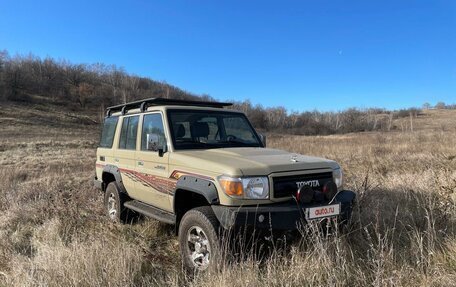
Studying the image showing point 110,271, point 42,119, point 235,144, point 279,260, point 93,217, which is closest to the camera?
point 110,271

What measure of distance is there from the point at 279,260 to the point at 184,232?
1132mm

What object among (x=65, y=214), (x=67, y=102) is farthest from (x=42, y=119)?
(x=65, y=214)

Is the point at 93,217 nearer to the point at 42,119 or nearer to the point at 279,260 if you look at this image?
the point at 279,260

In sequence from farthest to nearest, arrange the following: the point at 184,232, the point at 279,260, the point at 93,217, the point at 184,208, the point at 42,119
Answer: the point at 42,119
the point at 93,217
the point at 184,208
the point at 184,232
the point at 279,260

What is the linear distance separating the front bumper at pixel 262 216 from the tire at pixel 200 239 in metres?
0.14

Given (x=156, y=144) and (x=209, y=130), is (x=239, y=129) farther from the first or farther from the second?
(x=156, y=144)

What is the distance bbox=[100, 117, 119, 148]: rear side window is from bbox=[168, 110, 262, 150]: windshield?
2078mm

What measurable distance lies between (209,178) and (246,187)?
485 millimetres

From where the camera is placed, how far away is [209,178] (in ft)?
15.0

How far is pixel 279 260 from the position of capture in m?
4.40

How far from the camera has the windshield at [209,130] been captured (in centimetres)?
564

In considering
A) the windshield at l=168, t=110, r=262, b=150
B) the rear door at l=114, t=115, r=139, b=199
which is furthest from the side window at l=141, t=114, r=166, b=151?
the rear door at l=114, t=115, r=139, b=199

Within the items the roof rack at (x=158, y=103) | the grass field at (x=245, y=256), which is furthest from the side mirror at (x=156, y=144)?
the grass field at (x=245, y=256)

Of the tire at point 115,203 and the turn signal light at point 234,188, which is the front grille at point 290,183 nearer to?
the turn signal light at point 234,188
